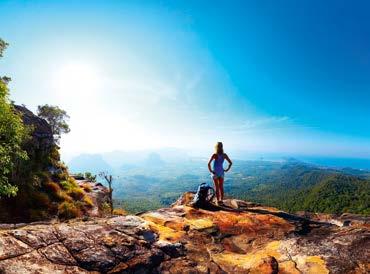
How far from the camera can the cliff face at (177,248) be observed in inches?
259

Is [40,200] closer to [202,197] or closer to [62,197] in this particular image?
[62,197]

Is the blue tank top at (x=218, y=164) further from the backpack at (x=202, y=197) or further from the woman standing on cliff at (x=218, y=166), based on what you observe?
the backpack at (x=202, y=197)

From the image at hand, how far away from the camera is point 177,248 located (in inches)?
321

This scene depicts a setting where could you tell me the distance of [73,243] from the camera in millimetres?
7301

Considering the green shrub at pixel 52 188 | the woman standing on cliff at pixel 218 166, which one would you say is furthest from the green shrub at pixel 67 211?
the woman standing on cliff at pixel 218 166

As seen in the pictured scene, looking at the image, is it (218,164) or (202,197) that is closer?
(202,197)

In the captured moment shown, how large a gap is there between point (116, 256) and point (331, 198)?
18782 cm

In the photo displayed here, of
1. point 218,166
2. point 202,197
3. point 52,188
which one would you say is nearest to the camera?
point 202,197

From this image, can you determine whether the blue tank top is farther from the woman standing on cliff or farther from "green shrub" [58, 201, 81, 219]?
"green shrub" [58, 201, 81, 219]

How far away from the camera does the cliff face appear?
6.59 meters

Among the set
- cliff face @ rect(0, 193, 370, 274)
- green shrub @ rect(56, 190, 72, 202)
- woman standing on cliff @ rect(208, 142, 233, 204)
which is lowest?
green shrub @ rect(56, 190, 72, 202)

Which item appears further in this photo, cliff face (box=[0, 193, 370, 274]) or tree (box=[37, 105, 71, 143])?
tree (box=[37, 105, 71, 143])

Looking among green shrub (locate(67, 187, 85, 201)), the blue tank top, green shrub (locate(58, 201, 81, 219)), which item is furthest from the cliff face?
green shrub (locate(67, 187, 85, 201))

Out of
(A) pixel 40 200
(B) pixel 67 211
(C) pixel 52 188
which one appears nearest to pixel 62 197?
(C) pixel 52 188
